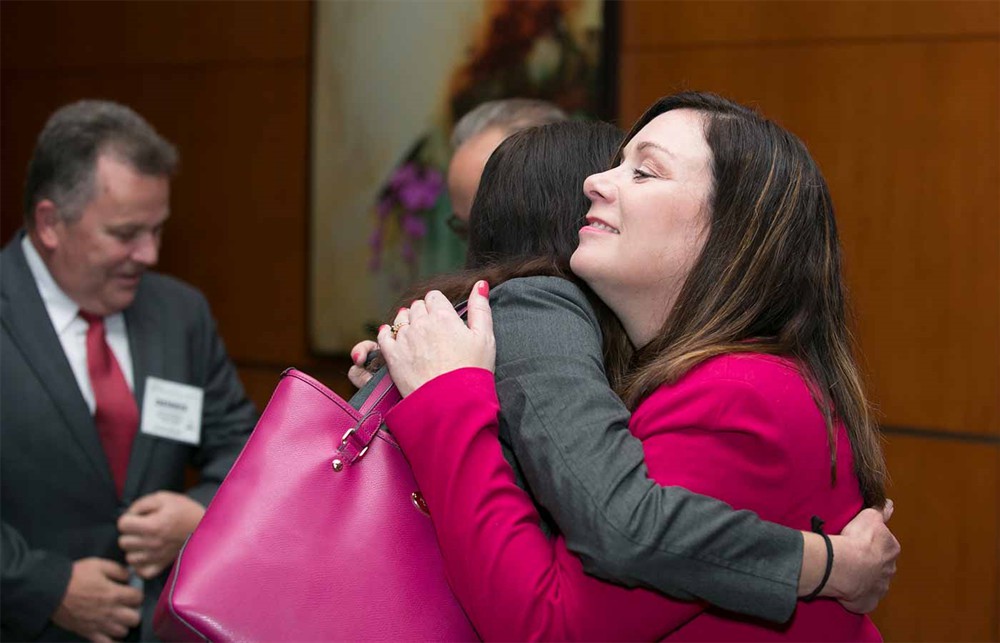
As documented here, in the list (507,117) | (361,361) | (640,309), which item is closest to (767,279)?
(640,309)

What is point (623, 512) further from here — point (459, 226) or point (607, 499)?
point (459, 226)

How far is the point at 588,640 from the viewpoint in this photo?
3.97ft

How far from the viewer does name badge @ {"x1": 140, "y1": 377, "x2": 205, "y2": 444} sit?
2.63 metres

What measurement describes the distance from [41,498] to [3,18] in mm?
3437

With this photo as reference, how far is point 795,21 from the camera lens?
3189 millimetres

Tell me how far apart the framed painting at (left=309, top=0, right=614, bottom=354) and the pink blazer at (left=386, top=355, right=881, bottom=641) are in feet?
7.82

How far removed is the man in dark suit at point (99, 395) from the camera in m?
2.46

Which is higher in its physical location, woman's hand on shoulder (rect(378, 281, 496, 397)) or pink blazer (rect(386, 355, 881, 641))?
woman's hand on shoulder (rect(378, 281, 496, 397))

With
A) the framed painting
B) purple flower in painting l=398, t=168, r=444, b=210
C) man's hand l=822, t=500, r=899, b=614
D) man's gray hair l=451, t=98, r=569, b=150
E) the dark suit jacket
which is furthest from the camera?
purple flower in painting l=398, t=168, r=444, b=210

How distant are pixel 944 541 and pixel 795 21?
1605mm

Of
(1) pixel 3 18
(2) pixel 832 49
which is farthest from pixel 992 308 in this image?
(1) pixel 3 18

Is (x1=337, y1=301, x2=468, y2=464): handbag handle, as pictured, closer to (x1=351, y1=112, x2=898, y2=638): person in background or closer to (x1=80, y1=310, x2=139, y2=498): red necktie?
(x1=351, y1=112, x2=898, y2=638): person in background

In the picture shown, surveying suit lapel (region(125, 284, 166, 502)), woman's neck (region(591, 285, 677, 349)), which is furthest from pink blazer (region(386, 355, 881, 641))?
suit lapel (region(125, 284, 166, 502))

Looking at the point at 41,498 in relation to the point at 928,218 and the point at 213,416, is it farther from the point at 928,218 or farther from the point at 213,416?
the point at 928,218
